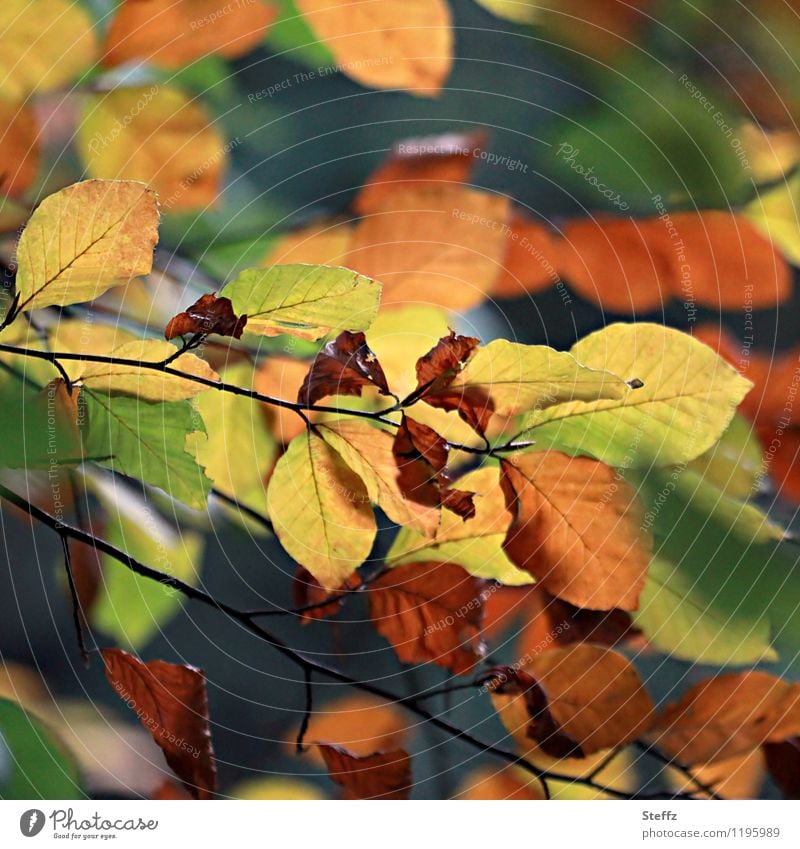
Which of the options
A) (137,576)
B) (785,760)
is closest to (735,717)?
(785,760)

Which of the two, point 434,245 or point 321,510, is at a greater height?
point 434,245

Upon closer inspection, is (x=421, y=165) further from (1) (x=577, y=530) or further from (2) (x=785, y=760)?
(2) (x=785, y=760)

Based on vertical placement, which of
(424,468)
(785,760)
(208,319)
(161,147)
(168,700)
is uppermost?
(161,147)

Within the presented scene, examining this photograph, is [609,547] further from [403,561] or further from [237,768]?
[237,768]

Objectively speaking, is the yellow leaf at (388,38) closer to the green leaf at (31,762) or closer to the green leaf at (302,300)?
the green leaf at (302,300)

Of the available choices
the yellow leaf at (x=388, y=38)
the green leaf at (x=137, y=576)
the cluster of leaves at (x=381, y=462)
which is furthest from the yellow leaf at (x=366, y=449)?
the yellow leaf at (x=388, y=38)
